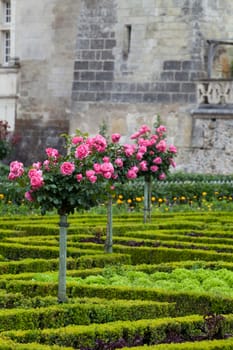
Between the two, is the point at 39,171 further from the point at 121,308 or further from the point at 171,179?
the point at 171,179

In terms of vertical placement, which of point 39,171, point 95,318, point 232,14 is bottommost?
point 95,318

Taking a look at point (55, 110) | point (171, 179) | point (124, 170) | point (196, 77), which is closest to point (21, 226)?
point (124, 170)

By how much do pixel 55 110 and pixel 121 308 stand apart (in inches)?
801

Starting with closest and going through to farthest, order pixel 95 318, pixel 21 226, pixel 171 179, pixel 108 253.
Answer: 1. pixel 95 318
2. pixel 108 253
3. pixel 21 226
4. pixel 171 179

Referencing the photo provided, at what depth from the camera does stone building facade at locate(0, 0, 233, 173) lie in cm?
2878

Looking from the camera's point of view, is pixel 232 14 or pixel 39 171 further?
pixel 232 14

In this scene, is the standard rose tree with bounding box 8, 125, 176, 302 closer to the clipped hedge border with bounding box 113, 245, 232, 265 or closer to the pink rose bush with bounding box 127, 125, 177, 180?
the clipped hedge border with bounding box 113, 245, 232, 265

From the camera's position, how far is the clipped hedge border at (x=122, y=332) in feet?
34.5

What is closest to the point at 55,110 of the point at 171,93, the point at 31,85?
the point at 31,85

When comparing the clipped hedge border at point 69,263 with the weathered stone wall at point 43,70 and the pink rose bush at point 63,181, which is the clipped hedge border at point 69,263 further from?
the weathered stone wall at point 43,70

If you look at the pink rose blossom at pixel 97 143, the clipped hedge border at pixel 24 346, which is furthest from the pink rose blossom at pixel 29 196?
the clipped hedge border at pixel 24 346

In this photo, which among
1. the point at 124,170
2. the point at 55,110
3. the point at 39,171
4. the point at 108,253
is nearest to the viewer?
the point at 39,171

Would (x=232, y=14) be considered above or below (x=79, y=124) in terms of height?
above

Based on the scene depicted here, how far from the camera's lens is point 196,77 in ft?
95.1
